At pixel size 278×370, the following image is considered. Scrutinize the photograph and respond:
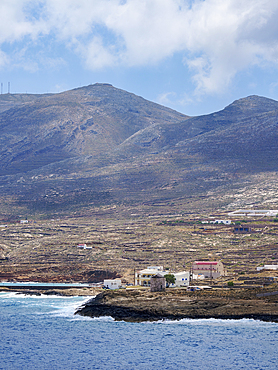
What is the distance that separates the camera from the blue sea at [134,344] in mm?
54125

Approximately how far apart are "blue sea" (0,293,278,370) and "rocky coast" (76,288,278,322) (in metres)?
1.36

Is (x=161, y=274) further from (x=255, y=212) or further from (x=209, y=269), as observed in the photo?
(x=255, y=212)

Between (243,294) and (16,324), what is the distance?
29.5 metres

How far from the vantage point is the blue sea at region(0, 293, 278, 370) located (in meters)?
54.1

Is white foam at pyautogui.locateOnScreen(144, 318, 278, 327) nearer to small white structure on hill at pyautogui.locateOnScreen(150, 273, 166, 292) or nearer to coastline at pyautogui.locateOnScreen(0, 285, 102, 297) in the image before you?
small white structure on hill at pyautogui.locateOnScreen(150, 273, 166, 292)

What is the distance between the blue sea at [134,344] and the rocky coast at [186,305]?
1355 millimetres

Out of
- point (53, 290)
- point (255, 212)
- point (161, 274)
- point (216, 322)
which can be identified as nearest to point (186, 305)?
point (216, 322)

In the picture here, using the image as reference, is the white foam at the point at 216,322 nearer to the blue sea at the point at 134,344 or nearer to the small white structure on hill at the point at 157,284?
the blue sea at the point at 134,344

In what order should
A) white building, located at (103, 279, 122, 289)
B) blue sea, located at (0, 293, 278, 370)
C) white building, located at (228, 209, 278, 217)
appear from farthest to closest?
1. white building, located at (228, 209, 278, 217)
2. white building, located at (103, 279, 122, 289)
3. blue sea, located at (0, 293, 278, 370)

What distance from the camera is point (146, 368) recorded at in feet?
172

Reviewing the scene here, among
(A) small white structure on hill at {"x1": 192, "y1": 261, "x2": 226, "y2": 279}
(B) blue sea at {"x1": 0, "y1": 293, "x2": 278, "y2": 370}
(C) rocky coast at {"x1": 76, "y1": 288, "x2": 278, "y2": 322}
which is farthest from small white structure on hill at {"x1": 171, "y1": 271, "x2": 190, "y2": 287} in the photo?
(B) blue sea at {"x1": 0, "y1": 293, "x2": 278, "y2": 370}

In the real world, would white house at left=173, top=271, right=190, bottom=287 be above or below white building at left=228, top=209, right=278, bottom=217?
below

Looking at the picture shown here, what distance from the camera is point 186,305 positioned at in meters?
71.5

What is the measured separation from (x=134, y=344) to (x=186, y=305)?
43.6ft
